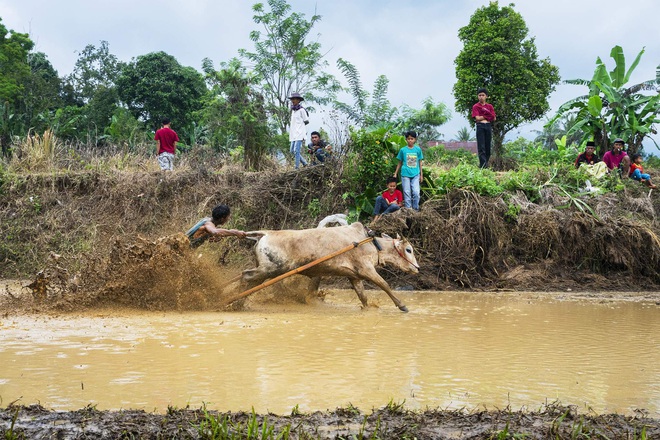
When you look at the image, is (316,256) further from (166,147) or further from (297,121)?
(166,147)

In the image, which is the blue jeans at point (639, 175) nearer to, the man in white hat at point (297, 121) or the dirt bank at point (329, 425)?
the man in white hat at point (297, 121)

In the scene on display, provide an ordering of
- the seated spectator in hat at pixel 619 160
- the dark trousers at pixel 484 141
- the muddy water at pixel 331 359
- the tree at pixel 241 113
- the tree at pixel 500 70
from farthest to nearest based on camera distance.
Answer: the tree at pixel 500 70 → the tree at pixel 241 113 → the seated spectator in hat at pixel 619 160 → the dark trousers at pixel 484 141 → the muddy water at pixel 331 359

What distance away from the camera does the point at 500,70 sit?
27516 millimetres

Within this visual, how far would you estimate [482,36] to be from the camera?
2805cm

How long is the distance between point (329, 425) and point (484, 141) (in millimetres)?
12292

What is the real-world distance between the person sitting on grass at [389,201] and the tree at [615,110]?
7.89m

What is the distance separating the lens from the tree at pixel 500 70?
90.4 feet

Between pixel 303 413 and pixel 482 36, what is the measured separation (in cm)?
2574

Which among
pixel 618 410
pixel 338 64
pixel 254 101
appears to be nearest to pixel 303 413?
pixel 618 410

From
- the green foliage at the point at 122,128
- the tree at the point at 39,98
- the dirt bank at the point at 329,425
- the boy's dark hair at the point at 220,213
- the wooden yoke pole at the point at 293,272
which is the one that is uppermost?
the tree at the point at 39,98

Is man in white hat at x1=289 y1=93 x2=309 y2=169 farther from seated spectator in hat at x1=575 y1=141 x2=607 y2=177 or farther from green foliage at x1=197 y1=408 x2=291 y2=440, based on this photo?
green foliage at x1=197 y1=408 x2=291 y2=440

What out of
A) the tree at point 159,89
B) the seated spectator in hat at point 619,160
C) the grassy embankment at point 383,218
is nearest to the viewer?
the grassy embankment at point 383,218

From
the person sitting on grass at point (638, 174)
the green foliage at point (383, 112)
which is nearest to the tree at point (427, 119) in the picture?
the green foliage at point (383, 112)

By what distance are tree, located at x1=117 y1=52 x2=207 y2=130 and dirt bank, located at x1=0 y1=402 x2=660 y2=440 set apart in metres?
34.2
